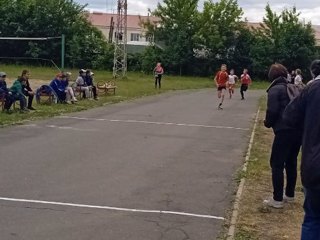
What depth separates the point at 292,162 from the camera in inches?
322

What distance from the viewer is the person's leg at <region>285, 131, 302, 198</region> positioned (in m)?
7.79

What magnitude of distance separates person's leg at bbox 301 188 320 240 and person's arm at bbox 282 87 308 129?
581 millimetres

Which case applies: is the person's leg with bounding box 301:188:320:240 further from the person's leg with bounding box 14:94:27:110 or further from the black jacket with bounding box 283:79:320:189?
the person's leg with bounding box 14:94:27:110

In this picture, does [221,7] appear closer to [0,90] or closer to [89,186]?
[0,90]

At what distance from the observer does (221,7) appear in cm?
6512

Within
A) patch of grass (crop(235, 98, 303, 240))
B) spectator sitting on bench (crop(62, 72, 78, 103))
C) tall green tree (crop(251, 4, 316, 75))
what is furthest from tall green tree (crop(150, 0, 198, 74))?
patch of grass (crop(235, 98, 303, 240))

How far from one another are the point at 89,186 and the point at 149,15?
194ft

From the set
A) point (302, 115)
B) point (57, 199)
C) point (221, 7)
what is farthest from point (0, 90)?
point (221, 7)

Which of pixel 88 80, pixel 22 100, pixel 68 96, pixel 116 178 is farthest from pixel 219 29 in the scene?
pixel 116 178

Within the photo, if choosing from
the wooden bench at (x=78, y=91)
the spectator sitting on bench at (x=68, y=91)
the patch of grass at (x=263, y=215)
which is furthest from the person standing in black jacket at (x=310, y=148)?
the wooden bench at (x=78, y=91)

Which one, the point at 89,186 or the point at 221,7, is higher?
the point at 221,7

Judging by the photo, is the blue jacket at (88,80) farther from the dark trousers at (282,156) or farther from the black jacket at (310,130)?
the black jacket at (310,130)

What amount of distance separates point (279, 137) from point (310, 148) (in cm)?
316

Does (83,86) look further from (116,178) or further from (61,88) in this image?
(116,178)
